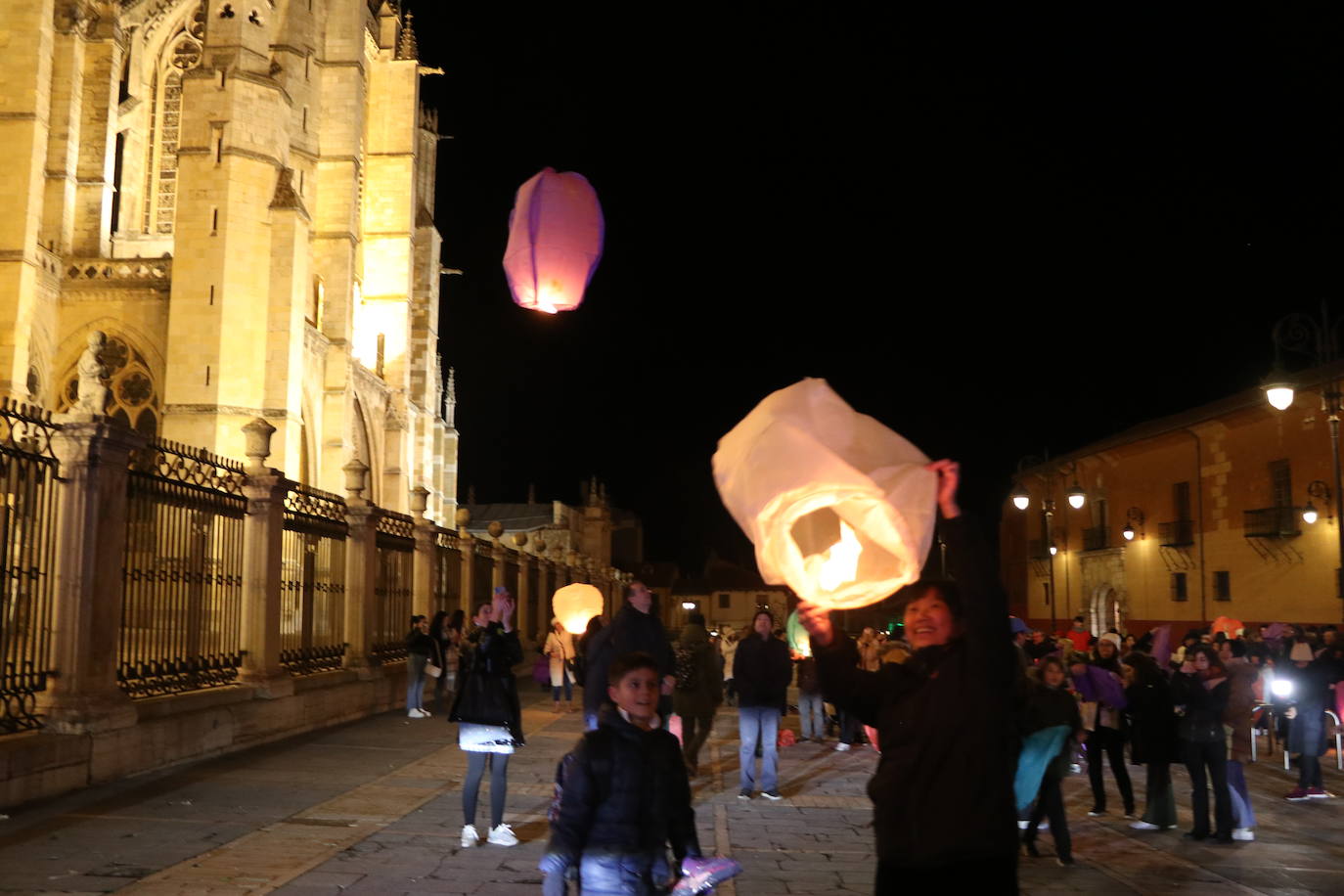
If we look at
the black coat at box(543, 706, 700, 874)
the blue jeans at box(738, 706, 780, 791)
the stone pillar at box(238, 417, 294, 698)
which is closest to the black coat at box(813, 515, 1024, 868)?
the black coat at box(543, 706, 700, 874)

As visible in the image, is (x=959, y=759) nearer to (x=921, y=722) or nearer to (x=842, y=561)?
(x=921, y=722)

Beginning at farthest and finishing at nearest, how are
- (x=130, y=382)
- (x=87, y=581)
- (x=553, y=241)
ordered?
(x=130, y=382)
(x=87, y=581)
(x=553, y=241)

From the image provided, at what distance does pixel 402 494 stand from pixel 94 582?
33428 mm

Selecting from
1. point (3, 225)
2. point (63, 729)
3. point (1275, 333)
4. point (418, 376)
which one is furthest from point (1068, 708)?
point (418, 376)

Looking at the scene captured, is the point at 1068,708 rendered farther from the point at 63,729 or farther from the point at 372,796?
the point at 63,729

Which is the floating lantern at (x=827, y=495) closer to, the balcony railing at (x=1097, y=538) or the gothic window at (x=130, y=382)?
the gothic window at (x=130, y=382)

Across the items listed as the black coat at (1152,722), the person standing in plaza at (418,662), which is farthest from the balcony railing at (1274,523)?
the black coat at (1152,722)

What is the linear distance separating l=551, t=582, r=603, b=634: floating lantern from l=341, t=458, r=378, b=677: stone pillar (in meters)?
2.51

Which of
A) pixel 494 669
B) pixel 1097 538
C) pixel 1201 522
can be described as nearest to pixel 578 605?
pixel 494 669

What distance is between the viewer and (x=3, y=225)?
2619 centimetres

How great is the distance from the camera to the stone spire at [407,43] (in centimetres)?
4438

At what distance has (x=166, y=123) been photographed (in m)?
38.1

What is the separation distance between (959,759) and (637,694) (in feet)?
3.71

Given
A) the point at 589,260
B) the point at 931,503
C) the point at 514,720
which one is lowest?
the point at 514,720
